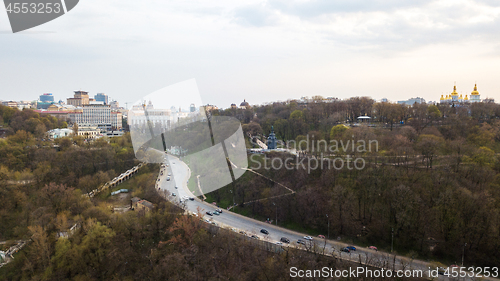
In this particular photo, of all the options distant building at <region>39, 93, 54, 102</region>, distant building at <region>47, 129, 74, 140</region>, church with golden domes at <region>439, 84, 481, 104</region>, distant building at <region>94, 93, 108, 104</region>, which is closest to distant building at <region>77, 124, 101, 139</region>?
distant building at <region>47, 129, 74, 140</region>

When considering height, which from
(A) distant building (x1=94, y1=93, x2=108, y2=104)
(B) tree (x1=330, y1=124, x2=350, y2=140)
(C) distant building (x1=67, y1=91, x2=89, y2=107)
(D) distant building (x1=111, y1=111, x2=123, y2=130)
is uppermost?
(A) distant building (x1=94, y1=93, x2=108, y2=104)

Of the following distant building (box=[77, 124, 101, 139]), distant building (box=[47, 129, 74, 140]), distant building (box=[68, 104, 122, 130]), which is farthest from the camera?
distant building (box=[68, 104, 122, 130])

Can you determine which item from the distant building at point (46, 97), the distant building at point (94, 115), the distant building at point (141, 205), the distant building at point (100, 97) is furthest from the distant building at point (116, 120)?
the distant building at point (46, 97)

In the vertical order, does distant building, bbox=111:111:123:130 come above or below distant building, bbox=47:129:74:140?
above

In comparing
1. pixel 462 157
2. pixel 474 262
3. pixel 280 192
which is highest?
pixel 462 157

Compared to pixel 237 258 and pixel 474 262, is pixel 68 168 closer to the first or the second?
pixel 237 258

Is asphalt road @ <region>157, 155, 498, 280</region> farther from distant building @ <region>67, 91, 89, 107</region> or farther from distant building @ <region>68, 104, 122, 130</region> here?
distant building @ <region>67, 91, 89, 107</region>

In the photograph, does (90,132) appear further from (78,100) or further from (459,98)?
(459,98)

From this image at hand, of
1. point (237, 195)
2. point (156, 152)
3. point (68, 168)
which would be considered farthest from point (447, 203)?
point (68, 168)
